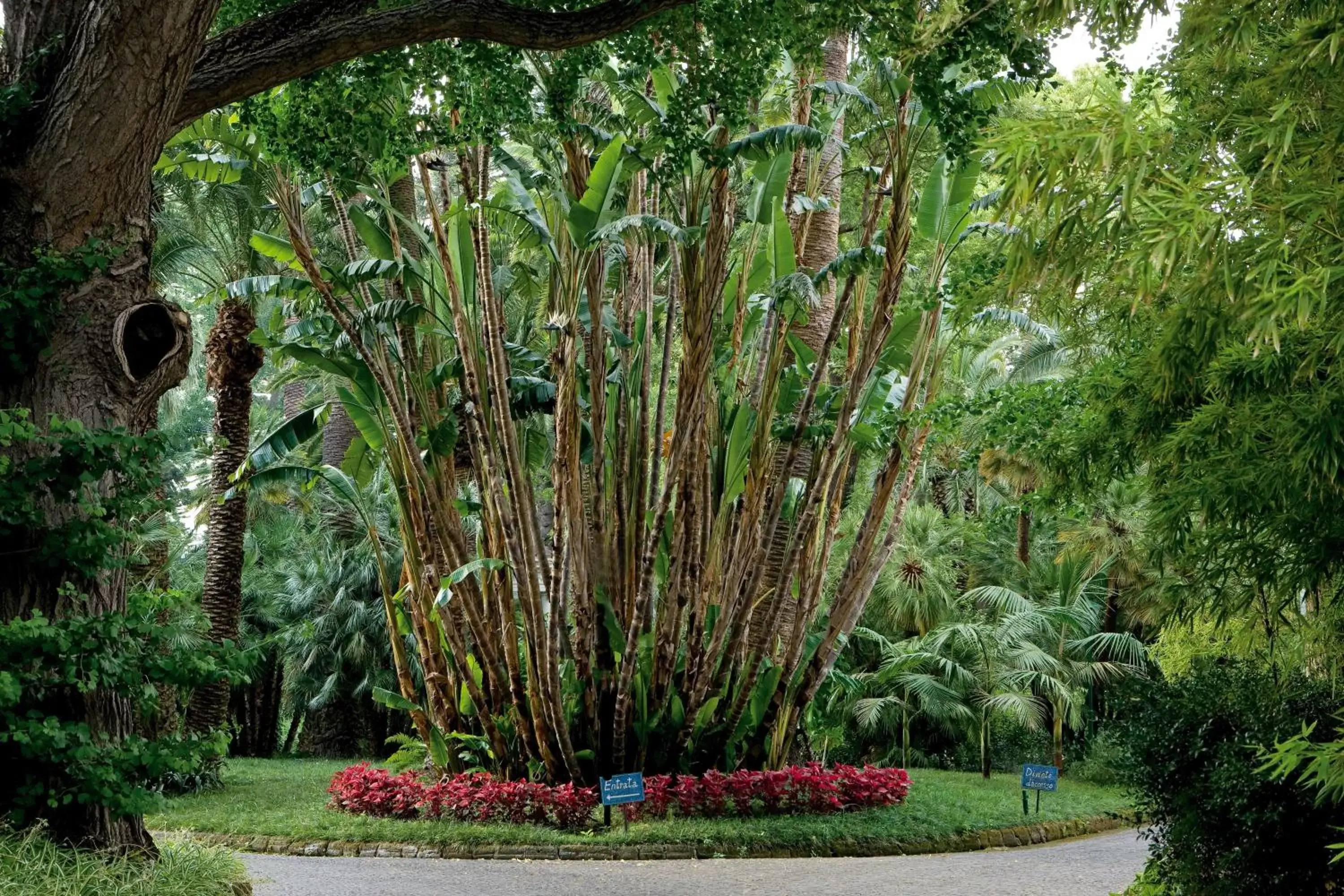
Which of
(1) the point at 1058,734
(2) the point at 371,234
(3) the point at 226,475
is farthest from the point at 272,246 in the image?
(1) the point at 1058,734

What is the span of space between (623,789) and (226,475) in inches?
323

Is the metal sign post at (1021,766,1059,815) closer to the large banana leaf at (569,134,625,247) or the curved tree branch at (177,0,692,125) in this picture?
the large banana leaf at (569,134,625,247)

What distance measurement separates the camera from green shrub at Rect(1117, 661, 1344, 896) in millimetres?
6516

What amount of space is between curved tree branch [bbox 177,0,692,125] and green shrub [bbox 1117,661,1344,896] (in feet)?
17.6

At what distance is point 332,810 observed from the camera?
1180cm

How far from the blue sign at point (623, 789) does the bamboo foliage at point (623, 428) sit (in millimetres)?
909

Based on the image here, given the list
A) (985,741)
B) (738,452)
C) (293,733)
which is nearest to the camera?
(738,452)

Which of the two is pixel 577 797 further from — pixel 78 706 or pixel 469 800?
pixel 78 706

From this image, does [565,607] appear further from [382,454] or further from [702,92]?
[702,92]

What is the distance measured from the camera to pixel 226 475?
1531cm

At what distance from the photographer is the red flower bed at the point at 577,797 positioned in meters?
10.6

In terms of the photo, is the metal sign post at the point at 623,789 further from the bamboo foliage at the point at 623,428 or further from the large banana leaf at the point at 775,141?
the large banana leaf at the point at 775,141

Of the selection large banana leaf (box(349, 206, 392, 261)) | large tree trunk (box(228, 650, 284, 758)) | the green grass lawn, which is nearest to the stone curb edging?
the green grass lawn

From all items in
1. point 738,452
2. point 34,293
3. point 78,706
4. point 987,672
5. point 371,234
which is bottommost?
point 78,706
